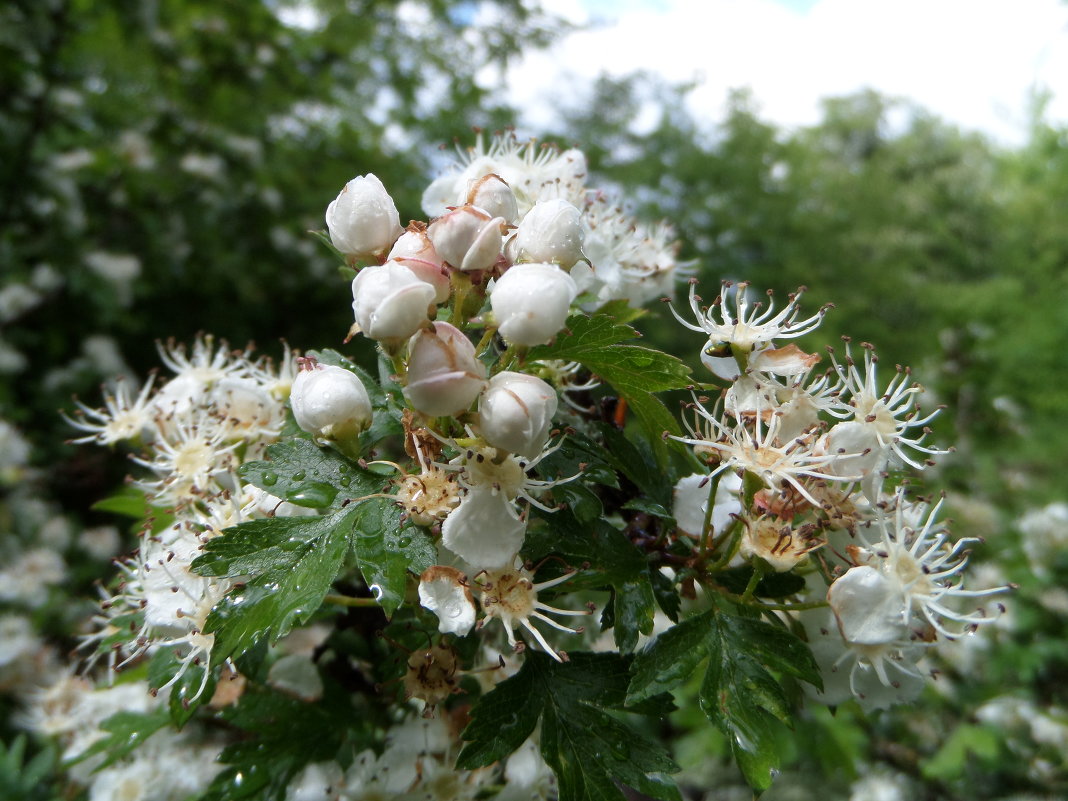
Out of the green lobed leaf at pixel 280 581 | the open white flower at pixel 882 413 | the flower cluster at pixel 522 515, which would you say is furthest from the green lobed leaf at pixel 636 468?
the green lobed leaf at pixel 280 581

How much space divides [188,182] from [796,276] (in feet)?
16.1

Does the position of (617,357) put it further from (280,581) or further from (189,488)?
(189,488)

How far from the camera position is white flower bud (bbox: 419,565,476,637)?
0.74 meters

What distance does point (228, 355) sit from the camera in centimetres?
124

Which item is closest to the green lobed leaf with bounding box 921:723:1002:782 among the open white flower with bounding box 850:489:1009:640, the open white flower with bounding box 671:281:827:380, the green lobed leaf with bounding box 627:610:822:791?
the open white flower with bounding box 850:489:1009:640

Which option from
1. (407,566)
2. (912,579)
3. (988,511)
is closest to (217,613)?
(407,566)

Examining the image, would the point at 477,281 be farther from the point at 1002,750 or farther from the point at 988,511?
the point at 988,511

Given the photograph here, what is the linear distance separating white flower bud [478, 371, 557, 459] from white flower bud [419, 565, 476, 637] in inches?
6.2

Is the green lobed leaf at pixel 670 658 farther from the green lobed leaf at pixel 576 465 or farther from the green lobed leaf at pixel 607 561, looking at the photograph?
the green lobed leaf at pixel 576 465

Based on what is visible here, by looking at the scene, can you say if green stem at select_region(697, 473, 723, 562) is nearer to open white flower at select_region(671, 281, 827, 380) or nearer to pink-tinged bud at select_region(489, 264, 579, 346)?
open white flower at select_region(671, 281, 827, 380)

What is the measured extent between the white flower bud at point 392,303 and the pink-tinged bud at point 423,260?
3 centimetres

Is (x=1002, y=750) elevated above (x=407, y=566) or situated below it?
below

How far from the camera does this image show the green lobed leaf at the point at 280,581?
72 cm

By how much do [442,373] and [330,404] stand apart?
0.16 metres
